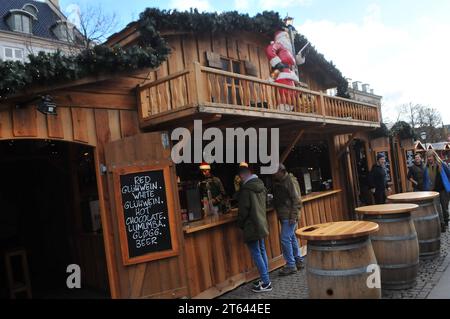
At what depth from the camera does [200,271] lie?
19.7 feet

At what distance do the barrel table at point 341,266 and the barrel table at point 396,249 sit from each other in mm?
1050

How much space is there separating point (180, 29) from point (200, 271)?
13.5 feet

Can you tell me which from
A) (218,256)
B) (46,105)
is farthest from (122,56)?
(218,256)

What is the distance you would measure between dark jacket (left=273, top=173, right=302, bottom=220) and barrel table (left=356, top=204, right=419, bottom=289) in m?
1.57

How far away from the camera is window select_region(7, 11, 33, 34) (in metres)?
29.2

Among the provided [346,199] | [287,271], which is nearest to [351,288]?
[287,271]

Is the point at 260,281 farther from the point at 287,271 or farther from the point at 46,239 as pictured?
the point at 46,239

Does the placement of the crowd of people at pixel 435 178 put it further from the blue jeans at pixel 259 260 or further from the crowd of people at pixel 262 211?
the blue jeans at pixel 259 260

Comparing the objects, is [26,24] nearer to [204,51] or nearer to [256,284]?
[204,51]

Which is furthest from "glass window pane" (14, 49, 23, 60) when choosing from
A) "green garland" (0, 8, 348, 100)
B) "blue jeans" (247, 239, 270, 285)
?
"blue jeans" (247, 239, 270, 285)

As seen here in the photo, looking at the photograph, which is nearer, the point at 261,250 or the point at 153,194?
the point at 153,194

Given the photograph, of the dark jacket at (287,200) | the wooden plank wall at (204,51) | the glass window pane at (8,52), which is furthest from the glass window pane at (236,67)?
the glass window pane at (8,52)

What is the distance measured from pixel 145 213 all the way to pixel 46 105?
1.84 m

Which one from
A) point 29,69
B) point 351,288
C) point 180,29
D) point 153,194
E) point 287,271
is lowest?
point 287,271
